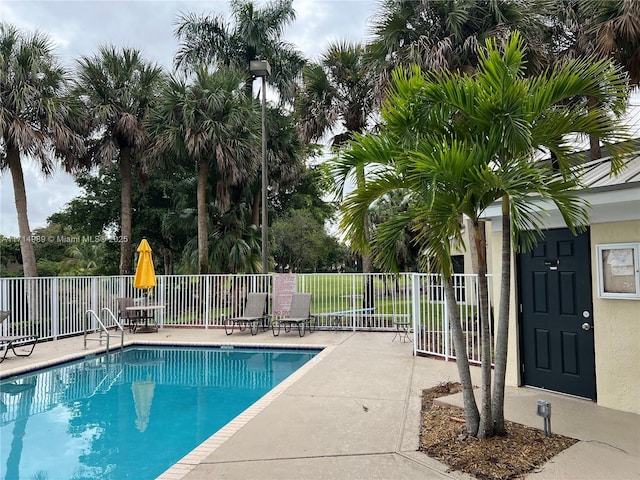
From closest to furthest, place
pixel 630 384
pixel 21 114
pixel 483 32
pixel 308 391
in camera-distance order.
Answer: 1. pixel 630 384
2. pixel 308 391
3. pixel 483 32
4. pixel 21 114

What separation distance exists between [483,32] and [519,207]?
7.37 metres

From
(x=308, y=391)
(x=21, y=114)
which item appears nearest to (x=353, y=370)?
(x=308, y=391)

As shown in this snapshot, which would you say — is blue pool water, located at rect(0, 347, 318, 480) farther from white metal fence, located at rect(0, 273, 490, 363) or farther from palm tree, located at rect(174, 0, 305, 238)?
palm tree, located at rect(174, 0, 305, 238)

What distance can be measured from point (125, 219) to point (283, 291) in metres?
6.77

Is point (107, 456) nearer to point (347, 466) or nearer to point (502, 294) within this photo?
point (347, 466)

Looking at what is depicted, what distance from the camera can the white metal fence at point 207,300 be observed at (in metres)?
10.5

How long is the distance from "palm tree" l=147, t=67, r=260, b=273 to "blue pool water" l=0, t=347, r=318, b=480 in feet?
19.5

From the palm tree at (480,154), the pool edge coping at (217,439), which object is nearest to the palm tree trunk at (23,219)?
the pool edge coping at (217,439)

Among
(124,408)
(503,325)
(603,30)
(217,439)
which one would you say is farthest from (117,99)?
(503,325)

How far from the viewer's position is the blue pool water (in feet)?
16.0

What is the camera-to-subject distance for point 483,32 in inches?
380

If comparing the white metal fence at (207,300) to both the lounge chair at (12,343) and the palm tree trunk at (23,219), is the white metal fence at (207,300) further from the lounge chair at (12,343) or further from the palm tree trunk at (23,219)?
the palm tree trunk at (23,219)

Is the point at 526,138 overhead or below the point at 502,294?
overhead

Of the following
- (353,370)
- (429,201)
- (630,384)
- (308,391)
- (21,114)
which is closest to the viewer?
(429,201)
